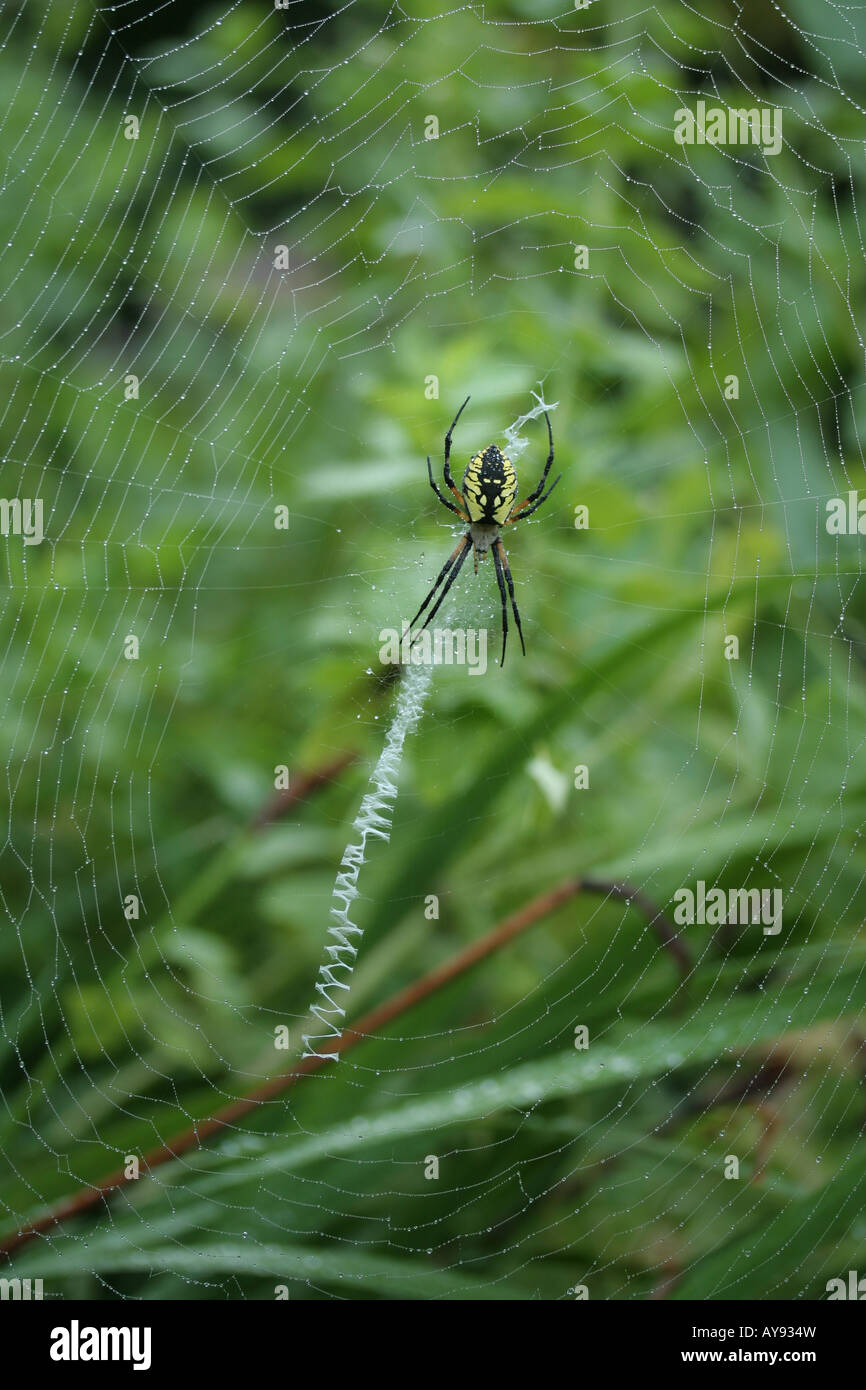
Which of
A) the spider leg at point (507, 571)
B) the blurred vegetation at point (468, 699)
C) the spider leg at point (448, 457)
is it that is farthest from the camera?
the spider leg at point (507, 571)

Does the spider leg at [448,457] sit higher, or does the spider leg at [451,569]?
the spider leg at [448,457]

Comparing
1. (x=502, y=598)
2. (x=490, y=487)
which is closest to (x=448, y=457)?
(x=490, y=487)

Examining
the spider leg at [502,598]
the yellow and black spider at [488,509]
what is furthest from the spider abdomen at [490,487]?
the spider leg at [502,598]

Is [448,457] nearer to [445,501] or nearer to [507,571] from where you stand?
[445,501]

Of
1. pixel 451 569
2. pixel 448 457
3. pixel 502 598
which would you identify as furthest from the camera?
pixel 451 569

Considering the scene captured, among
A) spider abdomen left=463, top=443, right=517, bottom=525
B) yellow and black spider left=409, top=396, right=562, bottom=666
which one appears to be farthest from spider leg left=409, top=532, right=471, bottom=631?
spider abdomen left=463, top=443, right=517, bottom=525

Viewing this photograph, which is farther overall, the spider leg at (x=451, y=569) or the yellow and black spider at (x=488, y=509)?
the spider leg at (x=451, y=569)

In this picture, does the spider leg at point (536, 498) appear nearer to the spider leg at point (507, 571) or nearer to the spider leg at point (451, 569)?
the spider leg at point (507, 571)

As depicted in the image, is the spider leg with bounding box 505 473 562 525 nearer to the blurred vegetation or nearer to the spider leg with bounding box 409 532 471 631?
the blurred vegetation
